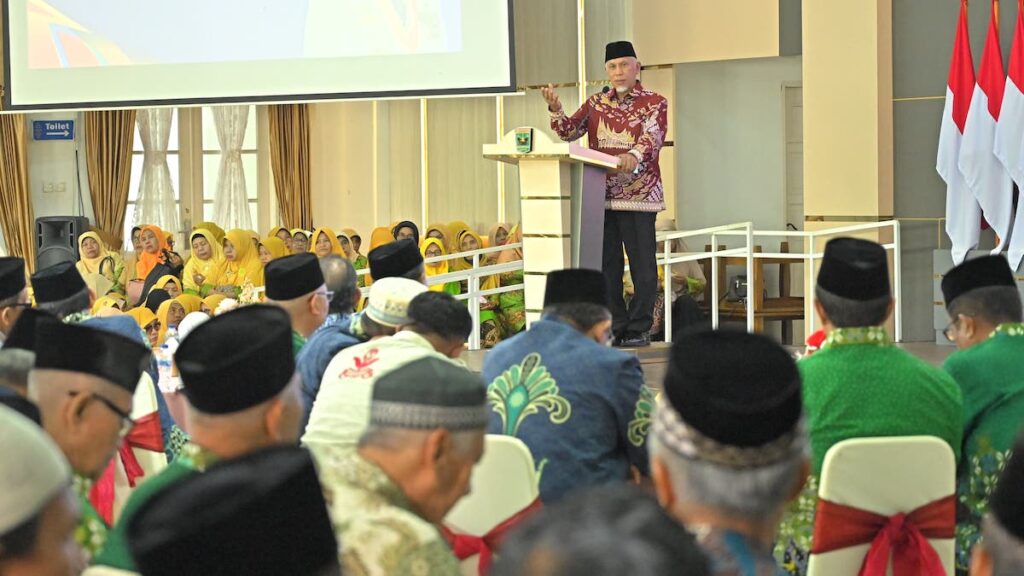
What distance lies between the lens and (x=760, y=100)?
10664 mm

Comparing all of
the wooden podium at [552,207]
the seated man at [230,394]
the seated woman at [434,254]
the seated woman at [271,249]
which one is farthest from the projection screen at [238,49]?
the seated man at [230,394]

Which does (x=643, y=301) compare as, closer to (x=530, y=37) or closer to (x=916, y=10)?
(x=916, y=10)

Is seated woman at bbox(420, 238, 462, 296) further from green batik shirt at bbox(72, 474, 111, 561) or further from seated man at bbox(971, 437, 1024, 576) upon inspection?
seated man at bbox(971, 437, 1024, 576)

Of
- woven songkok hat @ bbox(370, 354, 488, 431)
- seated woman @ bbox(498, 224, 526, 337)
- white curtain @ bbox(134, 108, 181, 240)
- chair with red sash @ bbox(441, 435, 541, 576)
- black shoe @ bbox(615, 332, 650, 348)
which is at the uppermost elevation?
white curtain @ bbox(134, 108, 181, 240)

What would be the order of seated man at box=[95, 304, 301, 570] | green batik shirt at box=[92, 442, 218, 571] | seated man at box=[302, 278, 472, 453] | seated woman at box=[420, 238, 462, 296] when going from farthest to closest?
seated woman at box=[420, 238, 462, 296] → seated man at box=[302, 278, 472, 453] → seated man at box=[95, 304, 301, 570] → green batik shirt at box=[92, 442, 218, 571]

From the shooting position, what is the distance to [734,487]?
156cm

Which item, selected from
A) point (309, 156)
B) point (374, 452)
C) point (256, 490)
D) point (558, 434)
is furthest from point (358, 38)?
point (256, 490)

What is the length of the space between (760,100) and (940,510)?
830 centimetres

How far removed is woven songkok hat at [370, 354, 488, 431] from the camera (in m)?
1.84

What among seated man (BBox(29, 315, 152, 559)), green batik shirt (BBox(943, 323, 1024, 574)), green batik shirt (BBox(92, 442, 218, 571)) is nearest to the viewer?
green batik shirt (BBox(92, 442, 218, 571))

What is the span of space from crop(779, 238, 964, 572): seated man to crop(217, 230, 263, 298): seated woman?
7753 mm

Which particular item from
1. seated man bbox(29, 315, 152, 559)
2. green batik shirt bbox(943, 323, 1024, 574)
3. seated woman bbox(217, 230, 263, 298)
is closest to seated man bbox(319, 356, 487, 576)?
seated man bbox(29, 315, 152, 559)

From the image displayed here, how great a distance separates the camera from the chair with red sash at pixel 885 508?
2590 millimetres

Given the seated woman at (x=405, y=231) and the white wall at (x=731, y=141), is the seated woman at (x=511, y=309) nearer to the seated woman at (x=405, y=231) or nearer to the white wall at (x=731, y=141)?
the seated woman at (x=405, y=231)
